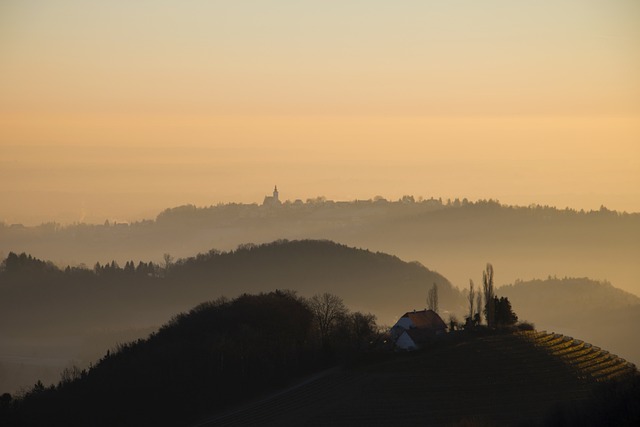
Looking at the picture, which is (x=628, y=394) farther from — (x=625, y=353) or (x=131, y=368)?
(x=625, y=353)

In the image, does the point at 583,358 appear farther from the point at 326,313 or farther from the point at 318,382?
the point at 326,313

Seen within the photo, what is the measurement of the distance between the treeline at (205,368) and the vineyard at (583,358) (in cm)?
1257

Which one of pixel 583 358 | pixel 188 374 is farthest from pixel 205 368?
pixel 583 358

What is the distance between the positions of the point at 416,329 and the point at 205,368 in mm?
16646

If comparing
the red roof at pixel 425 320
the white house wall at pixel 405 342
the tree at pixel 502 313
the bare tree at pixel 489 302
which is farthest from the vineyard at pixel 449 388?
the red roof at pixel 425 320

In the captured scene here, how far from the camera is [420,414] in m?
88.1

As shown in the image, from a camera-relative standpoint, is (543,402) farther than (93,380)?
No

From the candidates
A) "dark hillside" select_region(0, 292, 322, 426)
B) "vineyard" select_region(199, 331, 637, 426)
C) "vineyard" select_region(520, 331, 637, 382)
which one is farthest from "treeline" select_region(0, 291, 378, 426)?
"vineyard" select_region(520, 331, 637, 382)

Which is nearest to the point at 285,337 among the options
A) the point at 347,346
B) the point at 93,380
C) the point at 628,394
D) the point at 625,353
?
the point at 347,346

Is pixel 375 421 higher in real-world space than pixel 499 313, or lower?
lower

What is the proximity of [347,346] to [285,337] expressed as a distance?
730 cm

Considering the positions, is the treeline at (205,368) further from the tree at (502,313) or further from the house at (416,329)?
the tree at (502,313)

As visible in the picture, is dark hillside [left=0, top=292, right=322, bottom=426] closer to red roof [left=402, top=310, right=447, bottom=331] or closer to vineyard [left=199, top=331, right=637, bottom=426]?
vineyard [left=199, top=331, right=637, bottom=426]

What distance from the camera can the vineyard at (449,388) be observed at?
88.4 metres
